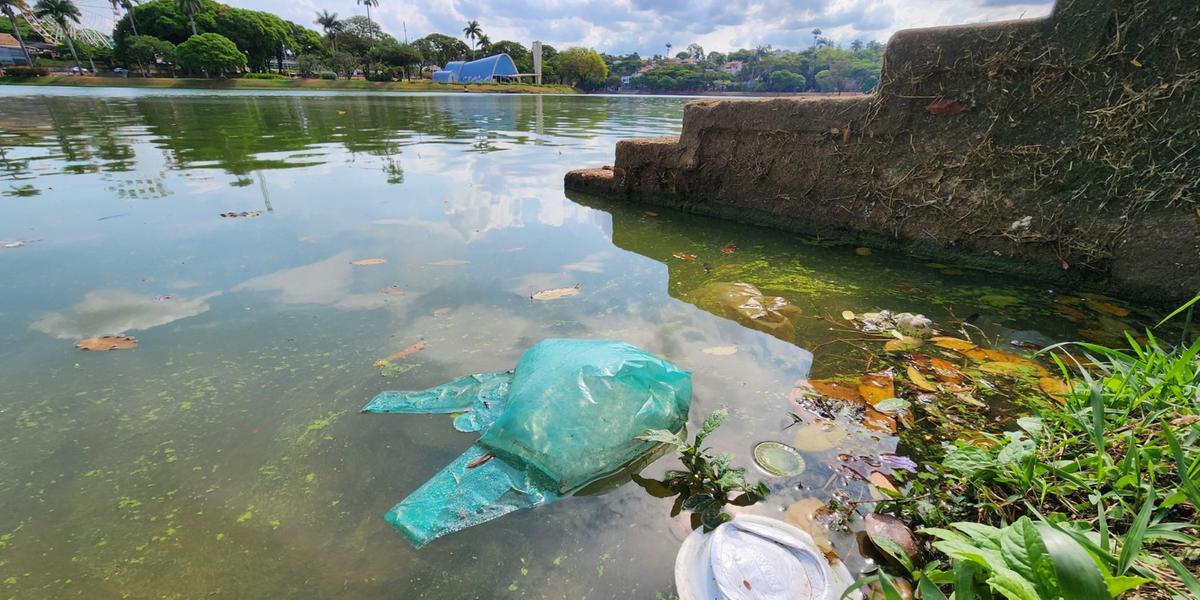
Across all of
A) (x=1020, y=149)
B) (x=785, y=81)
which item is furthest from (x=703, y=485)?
(x=785, y=81)

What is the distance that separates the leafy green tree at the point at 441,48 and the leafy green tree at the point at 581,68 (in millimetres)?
14339

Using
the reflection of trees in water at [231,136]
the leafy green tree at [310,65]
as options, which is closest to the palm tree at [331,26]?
the leafy green tree at [310,65]

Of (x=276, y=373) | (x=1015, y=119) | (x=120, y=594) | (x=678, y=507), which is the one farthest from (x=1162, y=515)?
(x=1015, y=119)

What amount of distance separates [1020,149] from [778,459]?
255 centimetres

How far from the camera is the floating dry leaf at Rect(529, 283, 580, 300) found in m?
2.52

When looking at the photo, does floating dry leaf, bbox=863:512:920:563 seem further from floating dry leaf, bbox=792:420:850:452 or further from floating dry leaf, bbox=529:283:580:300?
floating dry leaf, bbox=529:283:580:300

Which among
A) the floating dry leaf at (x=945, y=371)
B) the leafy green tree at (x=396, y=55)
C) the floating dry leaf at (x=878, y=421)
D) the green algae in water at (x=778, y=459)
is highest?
the leafy green tree at (x=396, y=55)

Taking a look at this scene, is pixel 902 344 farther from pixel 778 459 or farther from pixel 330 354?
pixel 330 354

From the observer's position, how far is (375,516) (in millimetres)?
1255

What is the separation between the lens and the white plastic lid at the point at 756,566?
104cm

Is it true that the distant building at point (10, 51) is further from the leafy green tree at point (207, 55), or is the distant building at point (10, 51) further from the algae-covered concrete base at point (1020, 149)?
the algae-covered concrete base at point (1020, 149)

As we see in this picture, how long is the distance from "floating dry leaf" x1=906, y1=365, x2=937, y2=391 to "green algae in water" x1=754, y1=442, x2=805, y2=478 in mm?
663

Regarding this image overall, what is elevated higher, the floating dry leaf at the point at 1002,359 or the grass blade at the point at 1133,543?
the grass blade at the point at 1133,543

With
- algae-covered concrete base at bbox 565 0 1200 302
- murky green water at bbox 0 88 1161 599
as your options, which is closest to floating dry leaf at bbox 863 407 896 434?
murky green water at bbox 0 88 1161 599
